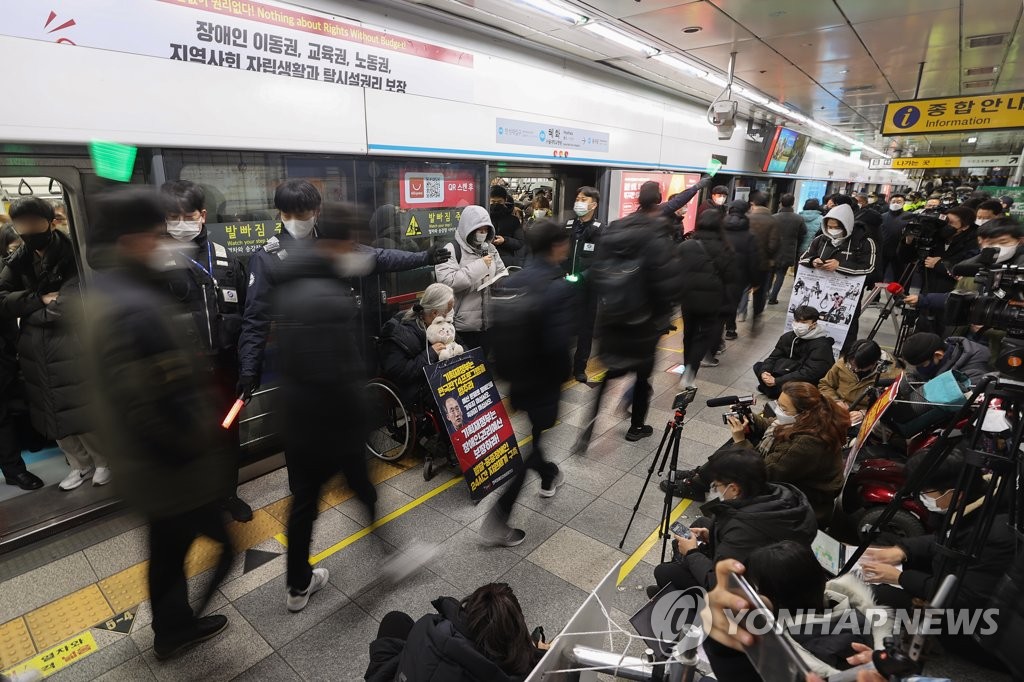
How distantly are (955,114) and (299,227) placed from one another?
9.24m

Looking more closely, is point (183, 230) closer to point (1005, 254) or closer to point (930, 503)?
point (930, 503)

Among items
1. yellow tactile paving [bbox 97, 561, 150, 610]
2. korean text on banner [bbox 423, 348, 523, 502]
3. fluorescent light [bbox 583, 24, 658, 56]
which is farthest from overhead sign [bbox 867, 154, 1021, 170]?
yellow tactile paving [bbox 97, 561, 150, 610]

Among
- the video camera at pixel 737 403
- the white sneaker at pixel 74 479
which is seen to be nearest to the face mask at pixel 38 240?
the white sneaker at pixel 74 479

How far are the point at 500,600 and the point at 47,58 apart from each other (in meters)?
3.61

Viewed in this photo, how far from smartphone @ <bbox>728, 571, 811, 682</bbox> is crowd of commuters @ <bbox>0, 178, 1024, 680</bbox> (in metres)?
0.39

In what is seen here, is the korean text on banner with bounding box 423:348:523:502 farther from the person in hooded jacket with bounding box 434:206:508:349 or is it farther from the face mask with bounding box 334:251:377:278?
the face mask with bounding box 334:251:377:278

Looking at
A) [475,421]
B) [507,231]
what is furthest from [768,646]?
[507,231]

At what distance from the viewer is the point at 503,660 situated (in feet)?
5.99

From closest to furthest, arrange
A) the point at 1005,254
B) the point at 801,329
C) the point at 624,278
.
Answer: the point at 624,278
the point at 1005,254
the point at 801,329

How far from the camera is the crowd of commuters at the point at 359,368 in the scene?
1.86m

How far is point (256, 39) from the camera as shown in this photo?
11.6 ft

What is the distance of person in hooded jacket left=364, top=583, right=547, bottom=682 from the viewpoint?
1693 millimetres

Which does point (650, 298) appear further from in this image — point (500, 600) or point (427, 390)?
point (427, 390)

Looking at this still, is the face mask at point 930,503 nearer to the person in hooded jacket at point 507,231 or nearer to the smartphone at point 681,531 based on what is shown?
the smartphone at point 681,531
